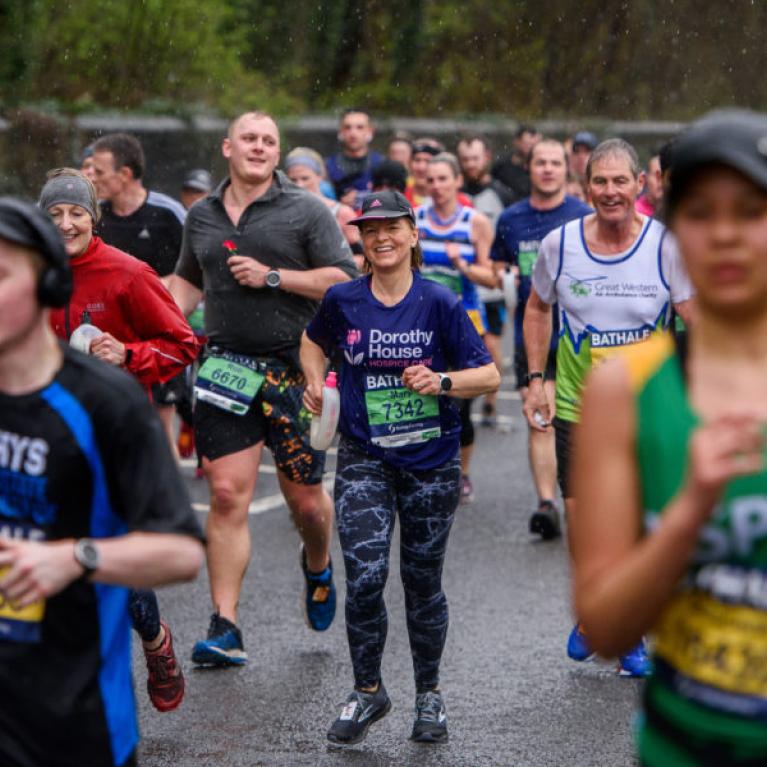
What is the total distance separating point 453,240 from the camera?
1091cm

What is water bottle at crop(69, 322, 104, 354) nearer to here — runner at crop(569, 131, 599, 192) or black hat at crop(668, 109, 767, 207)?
black hat at crop(668, 109, 767, 207)

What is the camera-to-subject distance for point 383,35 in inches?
1147

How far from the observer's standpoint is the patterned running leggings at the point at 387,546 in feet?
19.0

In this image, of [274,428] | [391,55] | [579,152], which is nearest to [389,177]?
[579,152]

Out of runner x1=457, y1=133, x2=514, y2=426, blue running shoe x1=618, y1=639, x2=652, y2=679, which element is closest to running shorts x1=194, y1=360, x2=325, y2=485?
blue running shoe x1=618, y1=639, x2=652, y2=679

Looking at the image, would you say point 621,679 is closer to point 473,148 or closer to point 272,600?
point 272,600

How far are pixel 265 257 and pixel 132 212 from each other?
87.6 inches

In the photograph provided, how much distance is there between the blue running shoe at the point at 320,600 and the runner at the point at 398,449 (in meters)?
1.16

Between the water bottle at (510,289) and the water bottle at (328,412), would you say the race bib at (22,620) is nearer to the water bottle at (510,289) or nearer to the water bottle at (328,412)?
the water bottle at (328,412)

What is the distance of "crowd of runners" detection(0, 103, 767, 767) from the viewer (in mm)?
2492

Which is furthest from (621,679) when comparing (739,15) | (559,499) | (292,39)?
(739,15)

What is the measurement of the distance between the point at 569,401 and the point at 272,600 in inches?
74.6

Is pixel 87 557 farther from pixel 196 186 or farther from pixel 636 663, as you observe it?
pixel 196 186

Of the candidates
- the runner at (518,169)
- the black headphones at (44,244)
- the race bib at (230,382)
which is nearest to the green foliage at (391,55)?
the runner at (518,169)
